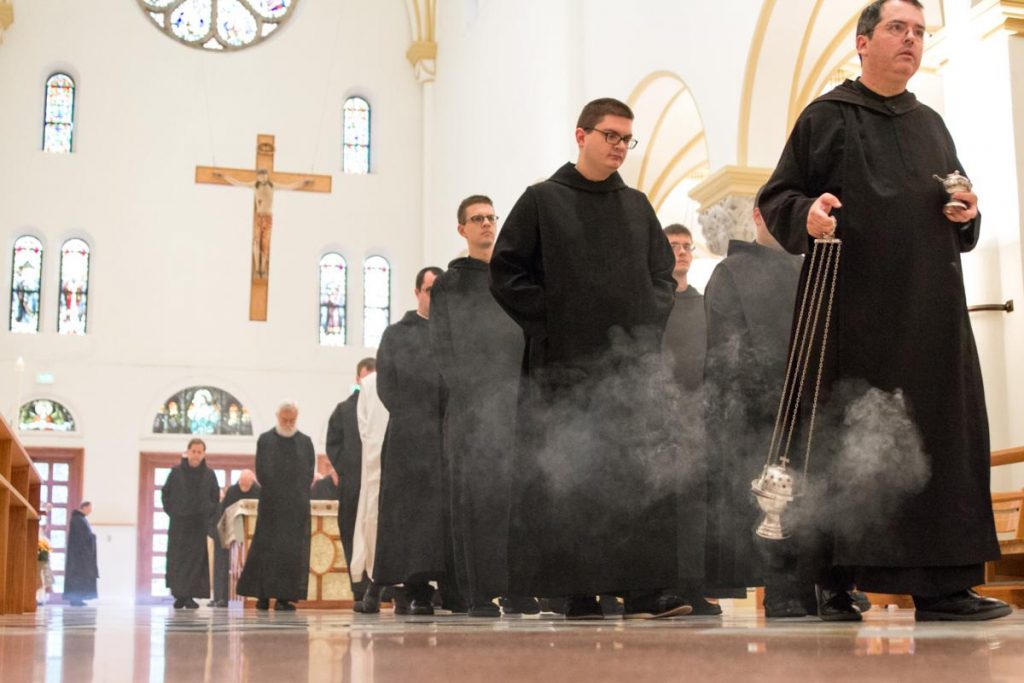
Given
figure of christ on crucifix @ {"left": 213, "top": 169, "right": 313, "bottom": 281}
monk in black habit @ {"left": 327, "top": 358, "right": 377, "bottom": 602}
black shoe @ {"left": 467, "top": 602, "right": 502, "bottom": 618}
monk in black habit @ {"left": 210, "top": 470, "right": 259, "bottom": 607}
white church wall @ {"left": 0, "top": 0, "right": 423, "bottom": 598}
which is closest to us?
black shoe @ {"left": 467, "top": 602, "right": 502, "bottom": 618}

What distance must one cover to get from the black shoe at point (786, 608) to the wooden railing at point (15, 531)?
15.8 feet

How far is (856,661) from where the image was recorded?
1.96 m

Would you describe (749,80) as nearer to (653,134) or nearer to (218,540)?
(653,134)

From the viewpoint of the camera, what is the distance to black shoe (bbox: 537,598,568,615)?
16.6 feet

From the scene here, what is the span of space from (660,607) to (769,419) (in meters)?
1.26

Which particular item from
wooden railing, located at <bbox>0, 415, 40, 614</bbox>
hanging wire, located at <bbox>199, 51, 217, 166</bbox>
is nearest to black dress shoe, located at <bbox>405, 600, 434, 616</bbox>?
wooden railing, located at <bbox>0, 415, 40, 614</bbox>

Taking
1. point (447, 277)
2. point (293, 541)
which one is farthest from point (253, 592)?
point (447, 277)

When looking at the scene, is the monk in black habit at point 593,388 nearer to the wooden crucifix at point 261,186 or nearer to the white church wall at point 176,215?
the wooden crucifix at point 261,186

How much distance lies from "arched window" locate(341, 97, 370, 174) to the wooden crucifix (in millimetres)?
2209

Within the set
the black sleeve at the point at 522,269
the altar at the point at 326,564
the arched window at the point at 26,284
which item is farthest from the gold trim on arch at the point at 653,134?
the arched window at the point at 26,284

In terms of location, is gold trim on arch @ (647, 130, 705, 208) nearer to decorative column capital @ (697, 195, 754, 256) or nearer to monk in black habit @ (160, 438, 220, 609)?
decorative column capital @ (697, 195, 754, 256)

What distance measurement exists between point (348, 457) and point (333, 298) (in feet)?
45.3

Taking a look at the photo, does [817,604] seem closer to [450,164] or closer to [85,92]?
[450,164]

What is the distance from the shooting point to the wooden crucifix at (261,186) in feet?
69.1
